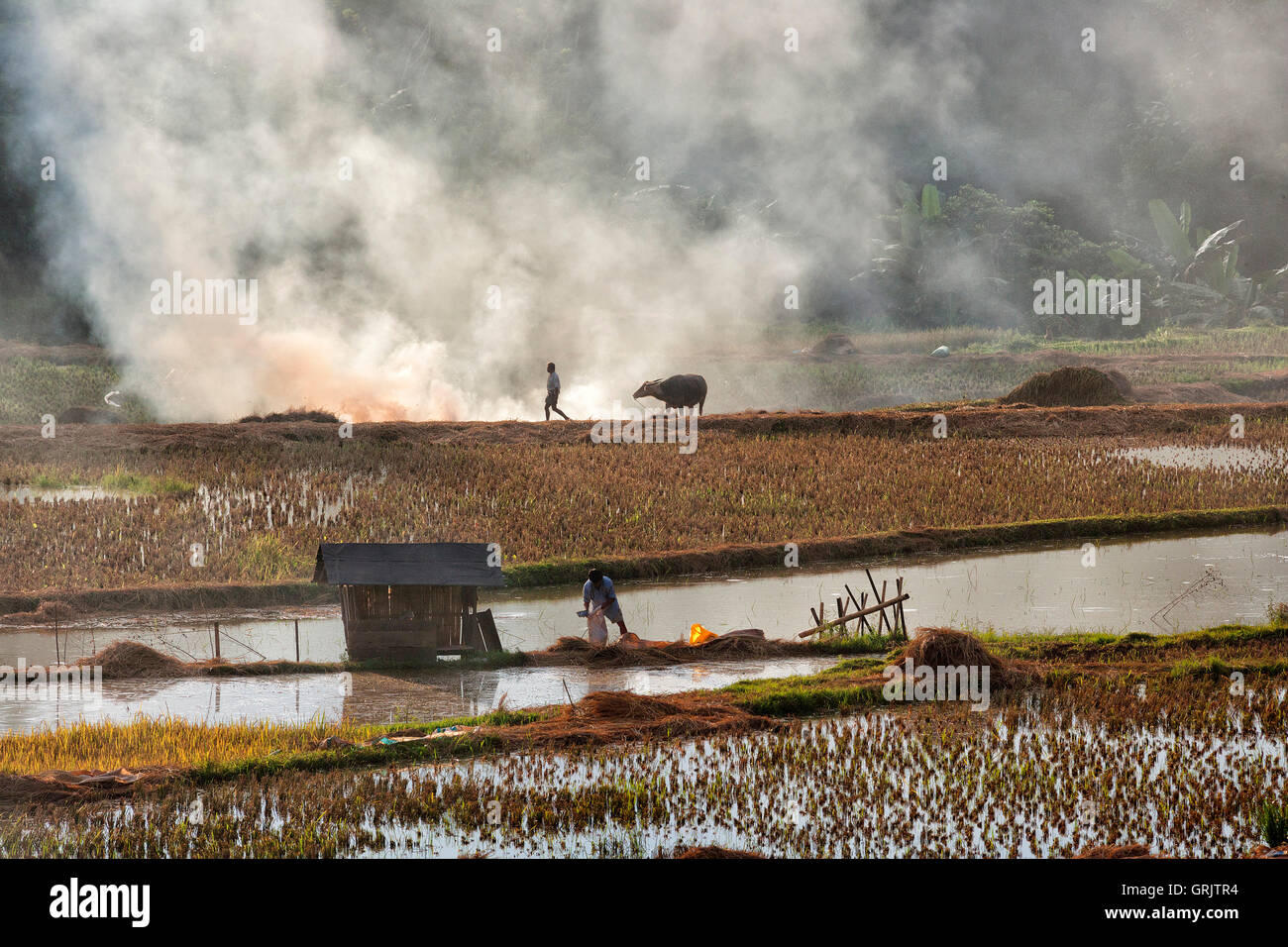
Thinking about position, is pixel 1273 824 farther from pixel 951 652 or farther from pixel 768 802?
pixel 951 652

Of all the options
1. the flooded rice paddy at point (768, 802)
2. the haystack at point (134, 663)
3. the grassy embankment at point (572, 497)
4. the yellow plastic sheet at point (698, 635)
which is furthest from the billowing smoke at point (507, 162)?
the flooded rice paddy at point (768, 802)

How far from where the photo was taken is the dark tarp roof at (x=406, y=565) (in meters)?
9.60

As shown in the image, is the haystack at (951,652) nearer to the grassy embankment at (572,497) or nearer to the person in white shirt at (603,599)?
the person in white shirt at (603,599)

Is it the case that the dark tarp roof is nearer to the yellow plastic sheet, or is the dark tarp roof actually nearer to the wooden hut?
the wooden hut

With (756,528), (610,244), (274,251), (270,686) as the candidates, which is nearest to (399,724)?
(270,686)

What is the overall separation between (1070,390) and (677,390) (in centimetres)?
747

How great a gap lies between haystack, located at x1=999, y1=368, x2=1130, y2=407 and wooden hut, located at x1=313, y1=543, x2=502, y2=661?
660 inches

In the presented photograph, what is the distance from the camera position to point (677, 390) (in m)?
23.3

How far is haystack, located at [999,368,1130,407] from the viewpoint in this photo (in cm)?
2459

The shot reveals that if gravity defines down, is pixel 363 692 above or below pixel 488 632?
below

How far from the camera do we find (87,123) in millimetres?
28516

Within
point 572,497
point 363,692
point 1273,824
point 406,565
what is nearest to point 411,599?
point 406,565

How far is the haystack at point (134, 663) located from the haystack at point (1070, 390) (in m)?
18.3

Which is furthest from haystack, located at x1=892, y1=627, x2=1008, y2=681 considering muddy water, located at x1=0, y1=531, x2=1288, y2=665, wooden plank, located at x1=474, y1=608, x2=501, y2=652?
wooden plank, located at x1=474, y1=608, x2=501, y2=652
